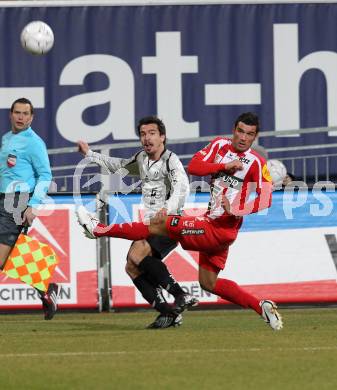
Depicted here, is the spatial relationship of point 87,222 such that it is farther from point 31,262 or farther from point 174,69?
point 174,69

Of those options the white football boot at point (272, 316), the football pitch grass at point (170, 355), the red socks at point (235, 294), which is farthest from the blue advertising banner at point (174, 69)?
the white football boot at point (272, 316)

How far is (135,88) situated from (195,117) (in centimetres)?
120

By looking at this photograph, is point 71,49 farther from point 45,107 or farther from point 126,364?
point 126,364

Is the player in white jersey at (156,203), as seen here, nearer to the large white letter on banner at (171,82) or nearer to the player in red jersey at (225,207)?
the player in red jersey at (225,207)

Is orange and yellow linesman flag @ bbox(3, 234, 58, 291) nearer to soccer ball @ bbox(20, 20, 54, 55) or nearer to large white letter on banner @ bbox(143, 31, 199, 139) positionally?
soccer ball @ bbox(20, 20, 54, 55)

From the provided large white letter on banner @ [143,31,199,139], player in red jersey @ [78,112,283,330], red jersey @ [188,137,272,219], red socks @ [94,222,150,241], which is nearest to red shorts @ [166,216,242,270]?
player in red jersey @ [78,112,283,330]

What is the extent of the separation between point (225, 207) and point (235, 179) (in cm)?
28

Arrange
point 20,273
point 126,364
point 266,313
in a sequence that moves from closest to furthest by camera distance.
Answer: point 126,364 → point 266,313 → point 20,273

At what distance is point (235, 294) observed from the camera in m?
12.3

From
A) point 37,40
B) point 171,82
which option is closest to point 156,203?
point 37,40

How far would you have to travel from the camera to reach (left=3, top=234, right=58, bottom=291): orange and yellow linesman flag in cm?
1427

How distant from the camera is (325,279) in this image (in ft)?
52.1

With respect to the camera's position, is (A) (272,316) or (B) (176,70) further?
(B) (176,70)

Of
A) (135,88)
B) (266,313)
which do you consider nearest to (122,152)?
(135,88)
